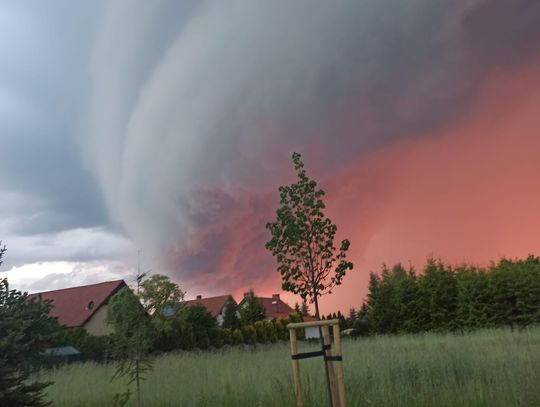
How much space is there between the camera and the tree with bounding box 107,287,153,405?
868 cm

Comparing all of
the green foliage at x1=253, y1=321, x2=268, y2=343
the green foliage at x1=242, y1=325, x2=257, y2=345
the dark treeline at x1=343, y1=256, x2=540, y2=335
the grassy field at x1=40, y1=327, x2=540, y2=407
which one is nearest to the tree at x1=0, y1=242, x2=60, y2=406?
the grassy field at x1=40, y1=327, x2=540, y2=407

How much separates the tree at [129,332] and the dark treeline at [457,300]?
1951 cm

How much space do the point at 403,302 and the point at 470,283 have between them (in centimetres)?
505

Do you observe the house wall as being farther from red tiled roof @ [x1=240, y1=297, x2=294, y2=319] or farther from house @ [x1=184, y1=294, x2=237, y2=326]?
red tiled roof @ [x1=240, y1=297, x2=294, y2=319]

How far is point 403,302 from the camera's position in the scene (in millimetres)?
32156

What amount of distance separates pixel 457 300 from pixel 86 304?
2807 centimetres

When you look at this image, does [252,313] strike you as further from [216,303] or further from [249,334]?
[216,303]

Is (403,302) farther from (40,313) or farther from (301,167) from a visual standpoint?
(40,313)

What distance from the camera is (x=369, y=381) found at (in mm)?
8461

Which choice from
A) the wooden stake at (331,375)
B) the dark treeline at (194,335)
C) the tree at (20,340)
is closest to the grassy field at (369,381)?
the wooden stake at (331,375)

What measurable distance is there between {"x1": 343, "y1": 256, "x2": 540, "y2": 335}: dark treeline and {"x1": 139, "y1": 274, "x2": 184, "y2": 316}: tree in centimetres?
1778

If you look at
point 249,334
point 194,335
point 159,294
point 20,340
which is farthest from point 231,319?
point 20,340

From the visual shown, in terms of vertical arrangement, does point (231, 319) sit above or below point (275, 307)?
below

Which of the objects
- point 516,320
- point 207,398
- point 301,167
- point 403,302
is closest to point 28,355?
point 207,398
